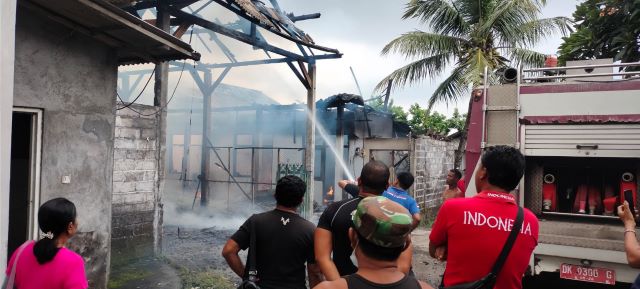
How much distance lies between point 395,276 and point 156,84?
6.99 metres

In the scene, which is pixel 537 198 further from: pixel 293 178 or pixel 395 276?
pixel 395 276

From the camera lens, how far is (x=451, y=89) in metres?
13.9

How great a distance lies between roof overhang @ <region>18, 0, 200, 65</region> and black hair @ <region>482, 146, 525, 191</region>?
3771mm

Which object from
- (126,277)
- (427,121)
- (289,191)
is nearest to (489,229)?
(289,191)

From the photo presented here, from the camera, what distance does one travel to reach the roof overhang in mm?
4410

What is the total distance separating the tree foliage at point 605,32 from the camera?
745cm

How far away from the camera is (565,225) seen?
488 centimetres

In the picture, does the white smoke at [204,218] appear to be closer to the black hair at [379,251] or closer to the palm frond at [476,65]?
the palm frond at [476,65]

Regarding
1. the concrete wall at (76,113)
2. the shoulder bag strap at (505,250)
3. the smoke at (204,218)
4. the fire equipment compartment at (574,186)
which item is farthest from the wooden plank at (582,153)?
the smoke at (204,218)

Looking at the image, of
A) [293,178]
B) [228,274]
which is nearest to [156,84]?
[228,274]

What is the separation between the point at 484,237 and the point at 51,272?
2.39 meters

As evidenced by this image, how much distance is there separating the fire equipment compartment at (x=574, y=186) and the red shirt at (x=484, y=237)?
2864mm

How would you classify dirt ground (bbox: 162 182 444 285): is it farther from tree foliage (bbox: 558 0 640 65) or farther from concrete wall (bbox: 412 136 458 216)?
tree foliage (bbox: 558 0 640 65)

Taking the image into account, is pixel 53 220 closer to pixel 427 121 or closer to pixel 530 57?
pixel 530 57
